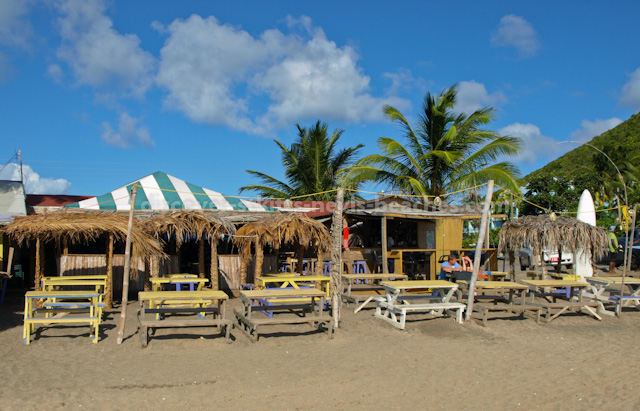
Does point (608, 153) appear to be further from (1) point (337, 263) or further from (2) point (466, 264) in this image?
(1) point (337, 263)

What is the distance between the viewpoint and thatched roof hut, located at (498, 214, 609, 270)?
13133 mm

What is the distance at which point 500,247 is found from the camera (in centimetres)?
1420

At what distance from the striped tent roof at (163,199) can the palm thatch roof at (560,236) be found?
7623mm

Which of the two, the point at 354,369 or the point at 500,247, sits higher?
the point at 500,247

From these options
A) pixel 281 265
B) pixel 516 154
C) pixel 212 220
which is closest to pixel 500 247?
pixel 516 154

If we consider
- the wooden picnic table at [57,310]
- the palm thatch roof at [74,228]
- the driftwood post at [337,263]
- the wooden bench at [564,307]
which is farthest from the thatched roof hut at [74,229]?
the wooden bench at [564,307]

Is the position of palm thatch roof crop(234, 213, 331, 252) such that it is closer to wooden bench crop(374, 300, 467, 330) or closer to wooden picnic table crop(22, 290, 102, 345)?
wooden bench crop(374, 300, 467, 330)

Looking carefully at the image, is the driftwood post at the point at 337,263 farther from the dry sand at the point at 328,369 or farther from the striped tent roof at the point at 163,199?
the striped tent roof at the point at 163,199

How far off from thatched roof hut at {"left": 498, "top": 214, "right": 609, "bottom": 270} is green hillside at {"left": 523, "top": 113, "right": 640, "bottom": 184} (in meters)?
17.6

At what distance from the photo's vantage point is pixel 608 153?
35.1 meters

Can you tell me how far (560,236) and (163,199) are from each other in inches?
447

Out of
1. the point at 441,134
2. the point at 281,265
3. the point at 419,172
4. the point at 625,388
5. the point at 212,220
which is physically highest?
the point at 441,134

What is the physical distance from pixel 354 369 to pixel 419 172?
13.3 metres

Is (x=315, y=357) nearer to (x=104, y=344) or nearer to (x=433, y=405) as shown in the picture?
(x=433, y=405)
